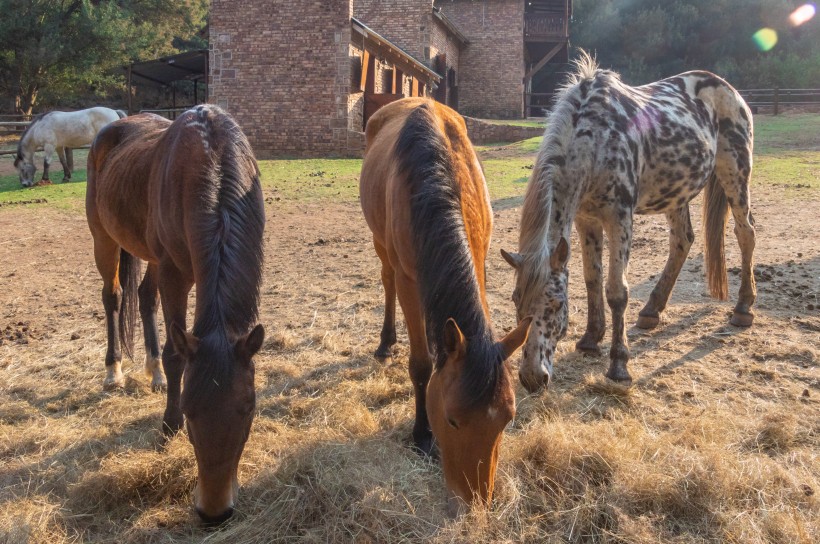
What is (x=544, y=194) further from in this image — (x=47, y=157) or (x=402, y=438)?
(x=47, y=157)

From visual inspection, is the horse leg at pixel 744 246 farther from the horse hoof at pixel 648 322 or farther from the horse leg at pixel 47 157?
the horse leg at pixel 47 157

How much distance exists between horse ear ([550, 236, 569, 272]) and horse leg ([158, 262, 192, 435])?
6.47ft

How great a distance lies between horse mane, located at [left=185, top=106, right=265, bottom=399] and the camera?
2.30 m

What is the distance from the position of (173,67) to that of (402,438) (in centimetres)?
2150

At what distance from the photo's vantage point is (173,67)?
2131 centimetres

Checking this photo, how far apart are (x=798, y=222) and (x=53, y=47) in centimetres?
2715

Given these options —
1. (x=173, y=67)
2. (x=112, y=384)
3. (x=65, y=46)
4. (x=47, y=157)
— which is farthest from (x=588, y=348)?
(x=65, y=46)

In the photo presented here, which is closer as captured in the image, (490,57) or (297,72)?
(297,72)

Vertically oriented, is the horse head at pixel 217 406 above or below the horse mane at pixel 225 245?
below

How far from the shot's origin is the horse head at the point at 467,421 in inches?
86.0

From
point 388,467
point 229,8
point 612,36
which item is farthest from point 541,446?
point 612,36

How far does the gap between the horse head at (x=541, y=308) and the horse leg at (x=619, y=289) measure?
0.69m

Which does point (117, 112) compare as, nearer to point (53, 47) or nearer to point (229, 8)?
point (229, 8)

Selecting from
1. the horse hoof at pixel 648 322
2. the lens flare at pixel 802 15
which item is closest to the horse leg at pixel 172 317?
the horse hoof at pixel 648 322
